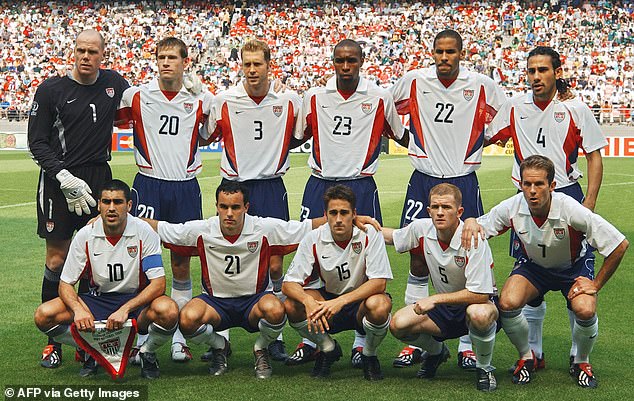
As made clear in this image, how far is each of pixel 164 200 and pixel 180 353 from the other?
1.09m

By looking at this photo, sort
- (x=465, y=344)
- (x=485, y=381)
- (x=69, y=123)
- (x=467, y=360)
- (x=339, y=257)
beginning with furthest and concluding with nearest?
(x=69, y=123), (x=465, y=344), (x=467, y=360), (x=339, y=257), (x=485, y=381)

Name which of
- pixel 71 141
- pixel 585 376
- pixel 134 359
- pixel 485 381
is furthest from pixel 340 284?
Answer: pixel 71 141

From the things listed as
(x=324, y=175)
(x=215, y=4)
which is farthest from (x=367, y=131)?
(x=215, y=4)

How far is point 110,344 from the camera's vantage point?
514cm

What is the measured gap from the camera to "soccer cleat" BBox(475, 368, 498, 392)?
5086mm

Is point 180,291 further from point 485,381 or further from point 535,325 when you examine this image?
point 535,325

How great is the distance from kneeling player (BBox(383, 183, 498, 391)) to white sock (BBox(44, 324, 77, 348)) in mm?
1934

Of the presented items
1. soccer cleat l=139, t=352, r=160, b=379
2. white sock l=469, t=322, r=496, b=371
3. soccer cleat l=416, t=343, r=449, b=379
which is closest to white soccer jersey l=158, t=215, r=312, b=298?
soccer cleat l=139, t=352, r=160, b=379

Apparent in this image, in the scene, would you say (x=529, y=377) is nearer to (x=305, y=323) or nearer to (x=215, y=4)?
(x=305, y=323)

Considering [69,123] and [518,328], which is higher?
[69,123]

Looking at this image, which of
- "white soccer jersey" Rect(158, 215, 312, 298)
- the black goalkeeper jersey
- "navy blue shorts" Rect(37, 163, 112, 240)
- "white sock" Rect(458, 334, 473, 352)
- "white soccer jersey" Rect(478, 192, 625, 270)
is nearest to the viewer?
"white soccer jersey" Rect(478, 192, 625, 270)

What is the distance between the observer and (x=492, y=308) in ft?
16.8

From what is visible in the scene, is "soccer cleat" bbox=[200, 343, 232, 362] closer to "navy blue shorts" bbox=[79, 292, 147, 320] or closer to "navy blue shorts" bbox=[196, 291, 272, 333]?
"navy blue shorts" bbox=[196, 291, 272, 333]

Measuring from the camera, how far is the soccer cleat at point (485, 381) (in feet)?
16.7
